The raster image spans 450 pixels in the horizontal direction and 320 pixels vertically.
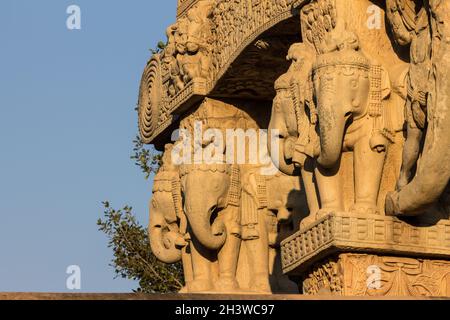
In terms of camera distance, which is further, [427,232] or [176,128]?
[176,128]

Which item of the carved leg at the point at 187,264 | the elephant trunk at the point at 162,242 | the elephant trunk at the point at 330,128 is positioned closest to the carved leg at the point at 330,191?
the elephant trunk at the point at 330,128

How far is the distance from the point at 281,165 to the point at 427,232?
142cm

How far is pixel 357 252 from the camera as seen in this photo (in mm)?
11008

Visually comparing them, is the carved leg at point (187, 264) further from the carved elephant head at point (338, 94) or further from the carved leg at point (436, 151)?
the carved leg at point (436, 151)

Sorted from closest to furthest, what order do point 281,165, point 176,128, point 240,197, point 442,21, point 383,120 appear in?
point 442,21, point 383,120, point 281,165, point 240,197, point 176,128

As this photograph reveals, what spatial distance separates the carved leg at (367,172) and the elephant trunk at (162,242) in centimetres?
346

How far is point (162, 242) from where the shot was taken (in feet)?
47.6

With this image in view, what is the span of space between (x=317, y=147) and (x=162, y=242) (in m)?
3.53

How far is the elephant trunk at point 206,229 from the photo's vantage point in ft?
44.2

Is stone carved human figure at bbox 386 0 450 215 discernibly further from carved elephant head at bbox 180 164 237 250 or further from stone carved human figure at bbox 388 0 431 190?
carved elephant head at bbox 180 164 237 250

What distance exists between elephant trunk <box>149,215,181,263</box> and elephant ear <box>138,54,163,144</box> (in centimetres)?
94
